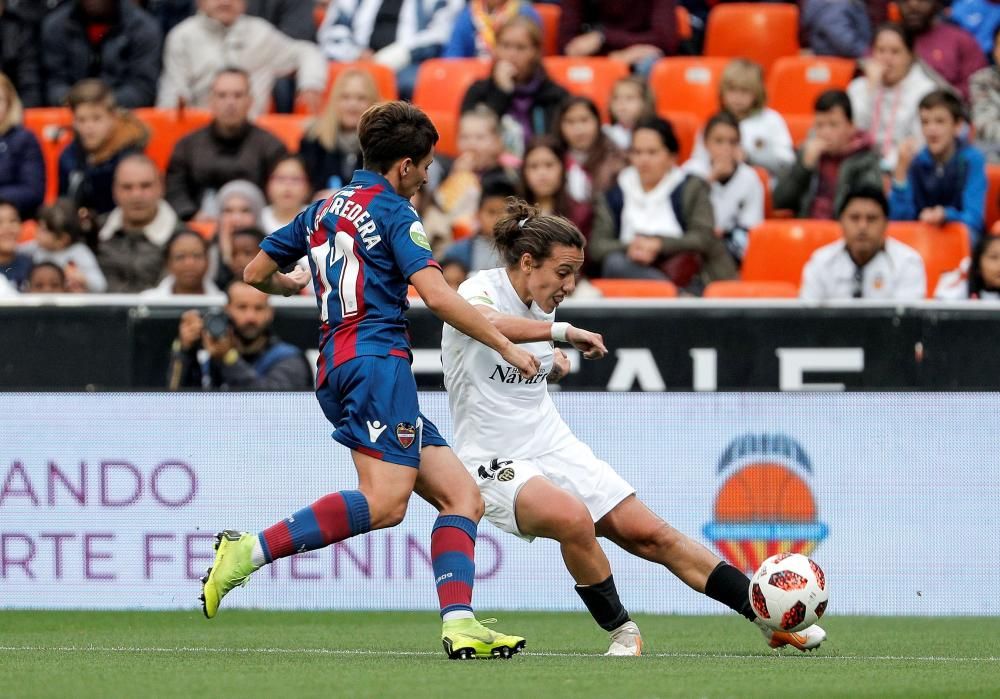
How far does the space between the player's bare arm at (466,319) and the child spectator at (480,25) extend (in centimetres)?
777

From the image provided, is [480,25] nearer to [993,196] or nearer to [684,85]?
[684,85]

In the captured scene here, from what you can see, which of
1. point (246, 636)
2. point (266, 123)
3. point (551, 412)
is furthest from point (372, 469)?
point (266, 123)

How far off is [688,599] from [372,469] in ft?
12.6

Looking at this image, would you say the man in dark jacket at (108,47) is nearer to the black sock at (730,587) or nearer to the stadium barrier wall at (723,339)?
the stadium barrier wall at (723,339)

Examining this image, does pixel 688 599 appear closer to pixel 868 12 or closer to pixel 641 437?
pixel 641 437

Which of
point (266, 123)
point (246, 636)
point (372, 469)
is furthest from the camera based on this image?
point (266, 123)

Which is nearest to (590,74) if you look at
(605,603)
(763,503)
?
(763,503)

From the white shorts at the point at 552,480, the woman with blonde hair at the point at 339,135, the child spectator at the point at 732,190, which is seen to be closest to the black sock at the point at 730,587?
the white shorts at the point at 552,480

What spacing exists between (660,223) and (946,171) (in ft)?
6.71

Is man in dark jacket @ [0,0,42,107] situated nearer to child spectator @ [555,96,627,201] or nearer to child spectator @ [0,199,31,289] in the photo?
child spectator @ [0,199,31,289]

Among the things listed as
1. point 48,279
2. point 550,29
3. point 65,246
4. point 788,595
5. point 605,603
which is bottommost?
point 605,603

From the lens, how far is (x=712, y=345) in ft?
34.3

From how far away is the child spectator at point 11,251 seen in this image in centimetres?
1198

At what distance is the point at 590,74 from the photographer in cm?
1407
